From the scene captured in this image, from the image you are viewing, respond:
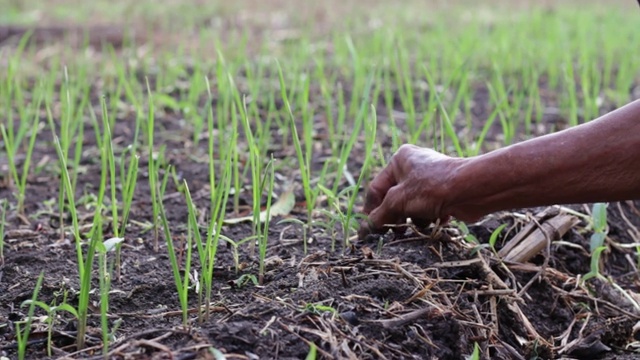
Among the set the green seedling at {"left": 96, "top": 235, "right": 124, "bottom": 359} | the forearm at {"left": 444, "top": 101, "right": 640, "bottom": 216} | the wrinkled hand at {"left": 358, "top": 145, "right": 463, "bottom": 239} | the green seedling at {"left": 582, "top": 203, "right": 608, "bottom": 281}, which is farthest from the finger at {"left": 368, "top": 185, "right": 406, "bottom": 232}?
the green seedling at {"left": 96, "top": 235, "right": 124, "bottom": 359}

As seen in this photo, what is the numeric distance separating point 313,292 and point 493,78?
2803 millimetres

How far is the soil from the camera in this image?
1.64 m

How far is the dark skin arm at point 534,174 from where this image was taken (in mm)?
1759

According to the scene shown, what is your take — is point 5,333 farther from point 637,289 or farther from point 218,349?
point 637,289

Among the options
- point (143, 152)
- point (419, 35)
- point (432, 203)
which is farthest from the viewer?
point (419, 35)

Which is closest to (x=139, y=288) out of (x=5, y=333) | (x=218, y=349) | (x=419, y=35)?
(x=5, y=333)

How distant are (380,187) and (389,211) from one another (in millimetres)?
102

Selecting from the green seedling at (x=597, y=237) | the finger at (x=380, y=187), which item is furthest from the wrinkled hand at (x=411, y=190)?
the green seedling at (x=597, y=237)

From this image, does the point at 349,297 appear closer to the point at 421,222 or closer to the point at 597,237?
the point at 421,222

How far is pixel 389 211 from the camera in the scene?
6.79ft

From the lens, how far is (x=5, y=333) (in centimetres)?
177

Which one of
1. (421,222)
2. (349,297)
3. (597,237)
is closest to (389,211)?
(421,222)

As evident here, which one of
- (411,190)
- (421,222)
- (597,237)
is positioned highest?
(411,190)

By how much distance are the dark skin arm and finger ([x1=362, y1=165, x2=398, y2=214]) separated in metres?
0.10
